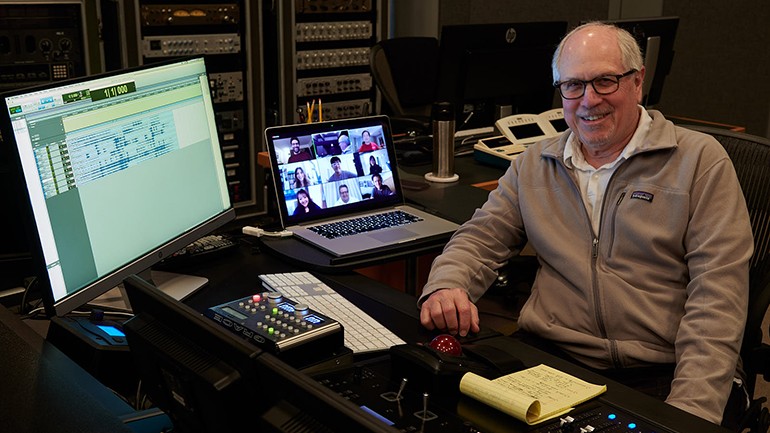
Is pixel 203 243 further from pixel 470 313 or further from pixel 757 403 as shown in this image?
pixel 757 403

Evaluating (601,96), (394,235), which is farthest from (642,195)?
(394,235)

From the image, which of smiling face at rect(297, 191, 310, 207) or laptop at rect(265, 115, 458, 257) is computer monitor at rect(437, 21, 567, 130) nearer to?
laptop at rect(265, 115, 458, 257)

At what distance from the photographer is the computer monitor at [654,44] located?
3.33 meters

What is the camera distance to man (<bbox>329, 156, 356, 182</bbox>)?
2184 millimetres

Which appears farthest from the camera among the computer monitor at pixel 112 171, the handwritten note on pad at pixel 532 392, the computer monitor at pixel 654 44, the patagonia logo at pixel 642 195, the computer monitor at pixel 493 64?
the computer monitor at pixel 654 44

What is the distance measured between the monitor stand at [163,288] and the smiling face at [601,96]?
0.92m

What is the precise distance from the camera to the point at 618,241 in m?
1.79

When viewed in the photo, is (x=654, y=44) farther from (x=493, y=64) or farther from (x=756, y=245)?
(x=756, y=245)

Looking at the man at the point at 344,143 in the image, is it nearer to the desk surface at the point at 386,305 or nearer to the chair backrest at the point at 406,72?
the desk surface at the point at 386,305

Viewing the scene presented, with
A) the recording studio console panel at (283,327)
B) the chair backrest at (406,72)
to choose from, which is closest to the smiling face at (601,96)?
the recording studio console panel at (283,327)

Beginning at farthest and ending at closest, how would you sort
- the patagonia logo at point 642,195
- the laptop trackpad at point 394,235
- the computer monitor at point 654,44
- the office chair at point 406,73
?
the office chair at point 406,73
the computer monitor at point 654,44
the laptop trackpad at point 394,235
the patagonia logo at point 642,195

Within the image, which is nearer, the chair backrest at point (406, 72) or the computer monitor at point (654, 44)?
the computer monitor at point (654, 44)

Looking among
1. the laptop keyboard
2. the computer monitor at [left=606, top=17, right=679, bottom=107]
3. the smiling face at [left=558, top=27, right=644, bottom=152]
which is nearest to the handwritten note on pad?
the smiling face at [left=558, top=27, right=644, bottom=152]

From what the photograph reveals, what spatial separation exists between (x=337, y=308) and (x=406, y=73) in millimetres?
2912
